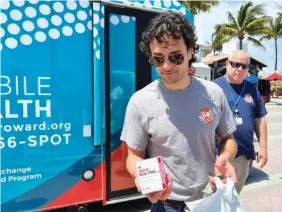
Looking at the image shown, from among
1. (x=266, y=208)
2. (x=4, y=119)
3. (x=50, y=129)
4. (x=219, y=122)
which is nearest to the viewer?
(x=219, y=122)

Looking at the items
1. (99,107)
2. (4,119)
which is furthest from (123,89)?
(4,119)

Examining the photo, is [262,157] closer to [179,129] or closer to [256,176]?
[179,129]

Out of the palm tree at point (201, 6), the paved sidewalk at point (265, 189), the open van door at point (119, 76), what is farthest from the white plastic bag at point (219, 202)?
the palm tree at point (201, 6)

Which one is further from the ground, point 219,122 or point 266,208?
point 219,122

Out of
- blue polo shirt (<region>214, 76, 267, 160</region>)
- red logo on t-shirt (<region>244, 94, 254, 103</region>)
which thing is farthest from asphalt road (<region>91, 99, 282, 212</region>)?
red logo on t-shirt (<region>244, 94, 254, 103</region>)

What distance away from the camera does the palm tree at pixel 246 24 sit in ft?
124

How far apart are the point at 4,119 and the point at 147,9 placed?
5.98 ft

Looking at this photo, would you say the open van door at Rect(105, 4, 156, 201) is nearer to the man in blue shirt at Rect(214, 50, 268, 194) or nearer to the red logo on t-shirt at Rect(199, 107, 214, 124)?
the man in blue shirt at Rect(214, 50, 268, 194)

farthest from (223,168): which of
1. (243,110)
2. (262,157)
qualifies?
(262,157)

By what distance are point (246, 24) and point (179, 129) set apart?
3891 centimetres

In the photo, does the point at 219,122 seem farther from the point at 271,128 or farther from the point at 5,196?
the point at 271,128

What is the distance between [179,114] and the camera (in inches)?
68.9

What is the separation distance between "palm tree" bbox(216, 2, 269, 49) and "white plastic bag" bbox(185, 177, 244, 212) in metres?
37.7

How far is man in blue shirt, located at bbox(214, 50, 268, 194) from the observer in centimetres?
328
